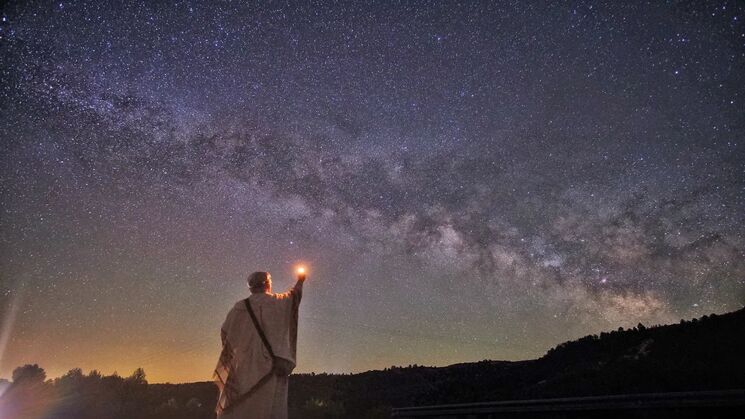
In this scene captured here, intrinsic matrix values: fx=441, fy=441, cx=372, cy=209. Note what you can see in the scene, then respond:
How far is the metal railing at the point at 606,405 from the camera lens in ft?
17.7

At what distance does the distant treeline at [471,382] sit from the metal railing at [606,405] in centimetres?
468

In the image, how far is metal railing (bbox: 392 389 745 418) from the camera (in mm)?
5398

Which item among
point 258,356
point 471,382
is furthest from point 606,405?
point 471,382

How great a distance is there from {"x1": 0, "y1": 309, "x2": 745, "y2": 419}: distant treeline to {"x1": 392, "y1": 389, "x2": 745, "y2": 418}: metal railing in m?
4.68

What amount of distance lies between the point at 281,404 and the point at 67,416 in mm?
20016

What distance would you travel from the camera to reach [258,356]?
4410 millimetres

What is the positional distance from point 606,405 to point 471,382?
16.4m

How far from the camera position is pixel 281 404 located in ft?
14.2

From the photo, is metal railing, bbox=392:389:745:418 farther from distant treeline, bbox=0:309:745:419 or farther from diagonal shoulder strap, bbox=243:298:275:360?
diagonal shoulder strap, bbox=243:298:275:360

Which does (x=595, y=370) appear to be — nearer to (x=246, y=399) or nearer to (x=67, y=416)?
(x=246, y=399)

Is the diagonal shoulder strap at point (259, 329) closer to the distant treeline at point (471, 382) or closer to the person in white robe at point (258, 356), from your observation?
the person in white robe at point (258, 356)

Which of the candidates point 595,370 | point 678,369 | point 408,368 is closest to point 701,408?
point 678,369

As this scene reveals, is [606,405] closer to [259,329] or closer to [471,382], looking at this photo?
[259,329]

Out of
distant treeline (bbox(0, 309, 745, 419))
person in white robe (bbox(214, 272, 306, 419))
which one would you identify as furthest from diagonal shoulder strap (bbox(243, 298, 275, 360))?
distant treeline (bbox(0, 309, 745, 419))
